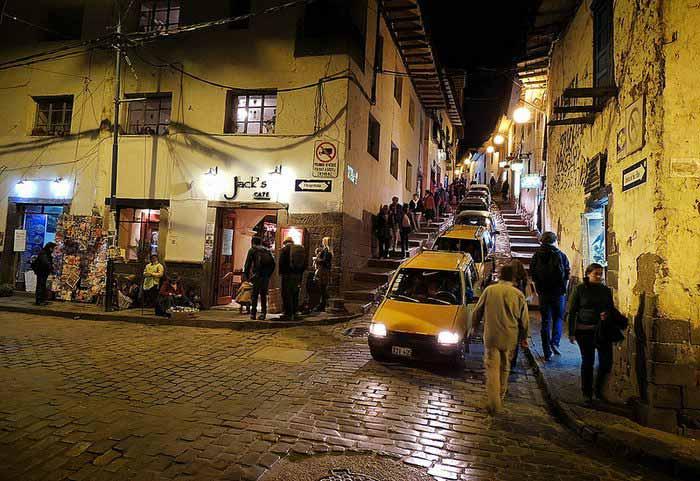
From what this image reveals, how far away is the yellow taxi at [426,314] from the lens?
7.08 m

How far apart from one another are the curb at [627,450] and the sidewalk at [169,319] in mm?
6696

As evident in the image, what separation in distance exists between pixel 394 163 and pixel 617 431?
17354mm

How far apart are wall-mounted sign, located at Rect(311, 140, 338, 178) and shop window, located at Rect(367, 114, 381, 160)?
11.0ft

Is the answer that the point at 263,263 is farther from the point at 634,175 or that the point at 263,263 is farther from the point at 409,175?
the point at 409,175

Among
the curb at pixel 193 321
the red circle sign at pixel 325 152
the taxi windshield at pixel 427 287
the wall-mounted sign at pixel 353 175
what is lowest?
the curb at pixel 193 321

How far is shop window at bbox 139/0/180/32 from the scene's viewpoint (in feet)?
47.8

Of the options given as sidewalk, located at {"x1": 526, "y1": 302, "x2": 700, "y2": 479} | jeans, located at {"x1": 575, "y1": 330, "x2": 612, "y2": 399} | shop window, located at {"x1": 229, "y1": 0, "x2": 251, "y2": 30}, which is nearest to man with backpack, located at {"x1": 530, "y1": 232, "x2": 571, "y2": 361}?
sidewalk, located at {"x1": 526, "y1": 302, "x2": 700, "y2": 479}

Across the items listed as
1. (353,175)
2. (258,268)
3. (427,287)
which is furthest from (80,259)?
(427,287)

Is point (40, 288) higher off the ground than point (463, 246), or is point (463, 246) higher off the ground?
point (463, 246)

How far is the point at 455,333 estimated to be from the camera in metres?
7.08

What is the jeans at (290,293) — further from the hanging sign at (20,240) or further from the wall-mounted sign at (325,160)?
the hanging sign at (20,240)

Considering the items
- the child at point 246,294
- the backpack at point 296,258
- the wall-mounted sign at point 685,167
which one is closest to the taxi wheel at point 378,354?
the backpack at point 296,258

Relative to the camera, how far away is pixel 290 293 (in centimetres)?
1107

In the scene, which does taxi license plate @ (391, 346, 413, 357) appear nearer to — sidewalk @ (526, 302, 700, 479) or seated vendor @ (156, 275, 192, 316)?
sidewalk @ (526, 302, 700, 479)
